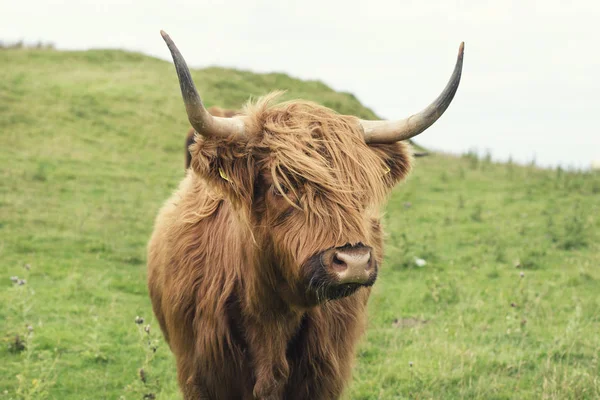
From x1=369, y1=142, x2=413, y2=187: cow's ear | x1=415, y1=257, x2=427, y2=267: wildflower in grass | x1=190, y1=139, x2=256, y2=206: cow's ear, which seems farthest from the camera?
x1=415, y1=257, x2=427, y2=267: wildflower in grass

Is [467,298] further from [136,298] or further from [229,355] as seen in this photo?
[229,355]

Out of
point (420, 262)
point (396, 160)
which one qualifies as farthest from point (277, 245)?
point (420, 262)

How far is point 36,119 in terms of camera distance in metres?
18.2

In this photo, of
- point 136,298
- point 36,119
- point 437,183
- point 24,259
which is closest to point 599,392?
point 136,298

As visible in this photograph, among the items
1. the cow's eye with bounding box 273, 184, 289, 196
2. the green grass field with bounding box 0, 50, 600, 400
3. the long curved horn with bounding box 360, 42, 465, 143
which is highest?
the long curved horn with bounding box 360, 42, 465, 143

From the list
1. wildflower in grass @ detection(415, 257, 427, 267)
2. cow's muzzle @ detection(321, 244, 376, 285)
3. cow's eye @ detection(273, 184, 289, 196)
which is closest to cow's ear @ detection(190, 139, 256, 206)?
cow's eye @ detection(273, 184, 289, 196)

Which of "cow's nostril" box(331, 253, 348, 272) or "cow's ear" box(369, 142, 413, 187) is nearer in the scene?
"cow's nostril" box(331, 253, 348, 272)

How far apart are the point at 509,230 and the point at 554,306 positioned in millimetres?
3645

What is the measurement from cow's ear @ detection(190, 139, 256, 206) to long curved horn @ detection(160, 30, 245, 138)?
0.20 ft

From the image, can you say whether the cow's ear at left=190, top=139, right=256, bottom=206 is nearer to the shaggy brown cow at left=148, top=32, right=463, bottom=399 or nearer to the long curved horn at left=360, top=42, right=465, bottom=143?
the shaggy brown cow at left=148, top=32, right=463, bottom=399

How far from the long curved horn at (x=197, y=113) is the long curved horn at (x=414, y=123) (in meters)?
0.73

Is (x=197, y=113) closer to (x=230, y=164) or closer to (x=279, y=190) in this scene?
(x=230, y=164)

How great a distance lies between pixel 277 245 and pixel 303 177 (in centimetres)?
37

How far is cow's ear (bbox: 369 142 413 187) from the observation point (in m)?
3.80
